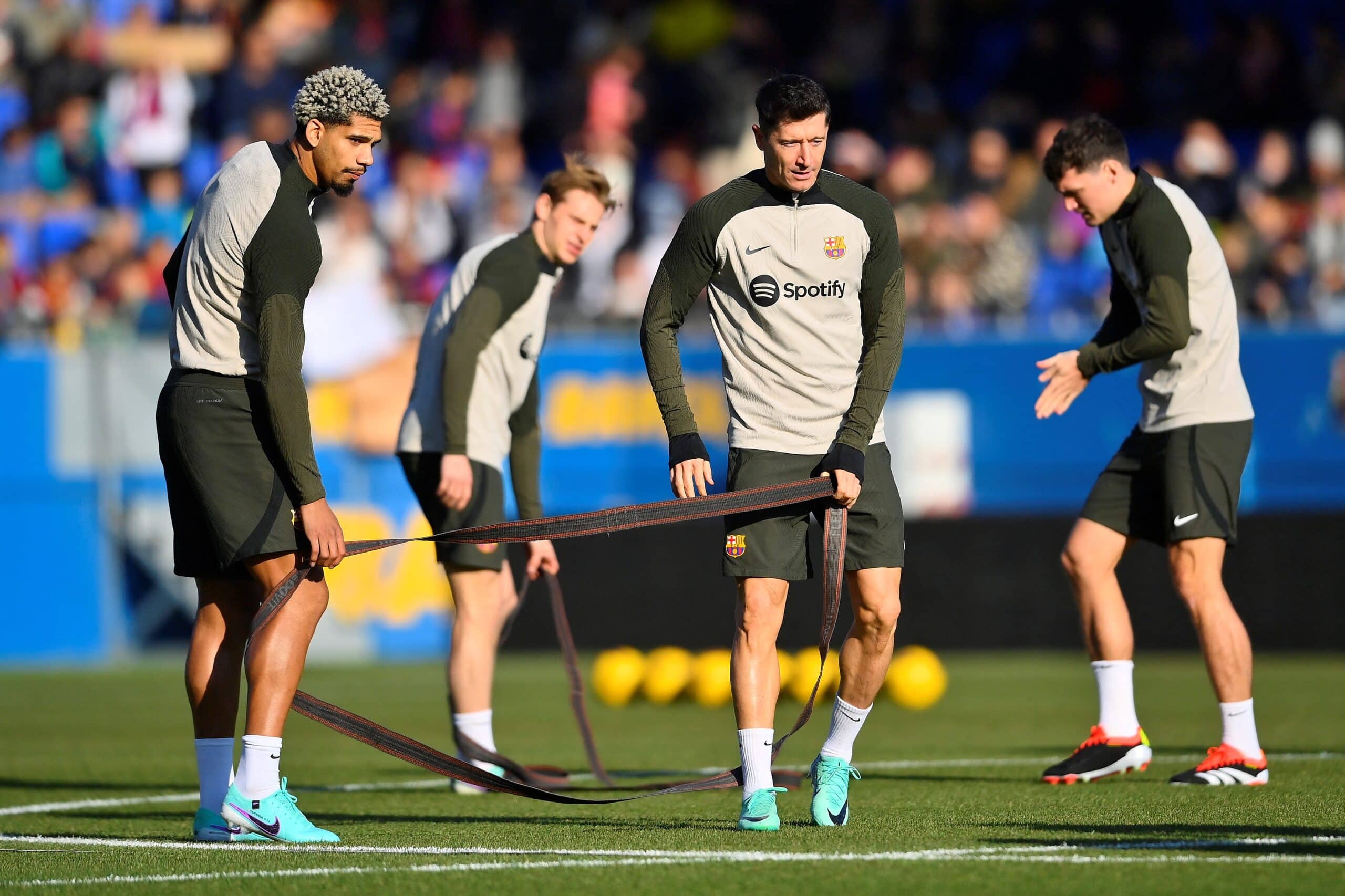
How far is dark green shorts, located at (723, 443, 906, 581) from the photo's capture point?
6484mm

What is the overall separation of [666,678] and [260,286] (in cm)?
718

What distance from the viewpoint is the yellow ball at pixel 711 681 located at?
41.4 ft

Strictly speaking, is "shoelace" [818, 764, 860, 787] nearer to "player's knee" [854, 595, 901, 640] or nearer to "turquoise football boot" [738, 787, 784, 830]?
"turquoise football boot" [738, 787, 784, 830]

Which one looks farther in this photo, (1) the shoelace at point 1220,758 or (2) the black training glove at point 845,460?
(1) the shoelace at point 1220,758

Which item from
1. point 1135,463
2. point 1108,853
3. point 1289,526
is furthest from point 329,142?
point 1289,526

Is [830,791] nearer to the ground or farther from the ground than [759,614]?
nearer to the ground

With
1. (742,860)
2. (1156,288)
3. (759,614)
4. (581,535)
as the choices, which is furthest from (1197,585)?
(742,860)

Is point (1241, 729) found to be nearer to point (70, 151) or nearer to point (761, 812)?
point (761, 812)

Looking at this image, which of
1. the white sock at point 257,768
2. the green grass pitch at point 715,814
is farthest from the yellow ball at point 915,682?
the white sock at point 257,768

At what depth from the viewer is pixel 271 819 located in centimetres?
624

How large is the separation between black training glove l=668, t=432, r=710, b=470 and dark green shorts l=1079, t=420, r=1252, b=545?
238 cm

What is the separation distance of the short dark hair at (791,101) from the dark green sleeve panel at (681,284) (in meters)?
0.30

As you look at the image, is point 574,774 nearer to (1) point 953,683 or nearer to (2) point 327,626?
(1) point 953,683

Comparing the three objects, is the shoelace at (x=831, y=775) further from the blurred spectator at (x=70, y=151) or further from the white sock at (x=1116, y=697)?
the blurred spectator at (x=70, y=151)
